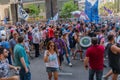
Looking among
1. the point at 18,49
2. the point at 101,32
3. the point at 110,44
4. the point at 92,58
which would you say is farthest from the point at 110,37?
the point at 101,32

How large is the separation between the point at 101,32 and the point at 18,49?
270 inches

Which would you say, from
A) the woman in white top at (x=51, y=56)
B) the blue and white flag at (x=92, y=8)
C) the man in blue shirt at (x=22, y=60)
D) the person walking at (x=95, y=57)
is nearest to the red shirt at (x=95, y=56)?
the person walking at (x=95, y=57)

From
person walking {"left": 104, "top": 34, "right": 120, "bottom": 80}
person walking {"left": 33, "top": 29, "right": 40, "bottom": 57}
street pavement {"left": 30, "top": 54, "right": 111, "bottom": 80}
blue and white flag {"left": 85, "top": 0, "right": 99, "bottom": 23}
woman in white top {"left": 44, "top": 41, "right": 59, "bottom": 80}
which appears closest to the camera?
person walking {"left": 104, "top": 34, "right": 120, "bottom": 80}

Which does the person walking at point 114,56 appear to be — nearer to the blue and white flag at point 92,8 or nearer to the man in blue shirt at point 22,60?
the man in blue shirt at point 22,60

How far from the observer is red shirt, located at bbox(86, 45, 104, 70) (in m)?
8.64

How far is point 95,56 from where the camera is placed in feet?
28.5

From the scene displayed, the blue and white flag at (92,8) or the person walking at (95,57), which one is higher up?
the blue and white flag at (92,8)

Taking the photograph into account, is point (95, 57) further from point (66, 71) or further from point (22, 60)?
point (66, 71)

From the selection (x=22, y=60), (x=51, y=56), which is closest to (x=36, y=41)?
(x=51, y=56)

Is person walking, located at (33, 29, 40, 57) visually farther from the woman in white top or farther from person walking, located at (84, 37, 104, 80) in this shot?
person walking, located at (84, 37, 104, 80)

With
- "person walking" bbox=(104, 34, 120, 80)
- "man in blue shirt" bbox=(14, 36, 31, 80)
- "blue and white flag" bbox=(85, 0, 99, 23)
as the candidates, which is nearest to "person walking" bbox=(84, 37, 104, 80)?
"person walking" bbox=(104, 34, 120, 80)

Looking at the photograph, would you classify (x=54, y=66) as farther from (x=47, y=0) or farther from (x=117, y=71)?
(x=47, y=0)

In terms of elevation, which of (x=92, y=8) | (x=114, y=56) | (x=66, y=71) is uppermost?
(x=92, y=8)

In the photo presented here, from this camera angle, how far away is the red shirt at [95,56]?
8641mm
